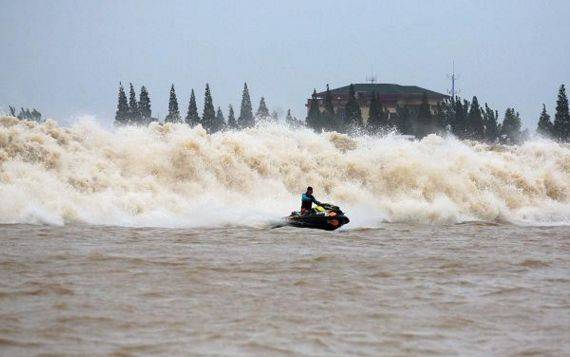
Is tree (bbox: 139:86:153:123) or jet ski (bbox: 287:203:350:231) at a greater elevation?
tree (bbox: 139:86:153:123)

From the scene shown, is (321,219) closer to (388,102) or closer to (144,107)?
(144,107)

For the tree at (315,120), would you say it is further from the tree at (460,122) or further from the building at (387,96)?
the building at (387,96)

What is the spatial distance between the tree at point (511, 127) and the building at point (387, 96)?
71.0 ft

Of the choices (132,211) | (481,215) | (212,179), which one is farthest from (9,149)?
A: (481,215)

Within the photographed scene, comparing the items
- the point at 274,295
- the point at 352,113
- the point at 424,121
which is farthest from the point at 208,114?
the point at 274,295

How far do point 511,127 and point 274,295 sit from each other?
316ft

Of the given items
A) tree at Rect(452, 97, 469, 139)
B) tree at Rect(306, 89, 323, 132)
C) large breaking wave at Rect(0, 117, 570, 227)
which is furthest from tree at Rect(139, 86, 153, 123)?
large breaking wave at Rect(0, 117, 570, 227)

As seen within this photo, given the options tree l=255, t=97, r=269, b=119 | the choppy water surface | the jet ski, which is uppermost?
tree l=255, t=97, r=269, b=119

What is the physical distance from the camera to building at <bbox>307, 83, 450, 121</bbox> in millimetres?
126188

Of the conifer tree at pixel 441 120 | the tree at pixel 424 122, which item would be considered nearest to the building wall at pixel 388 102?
the conifer tree at pixel 441 120

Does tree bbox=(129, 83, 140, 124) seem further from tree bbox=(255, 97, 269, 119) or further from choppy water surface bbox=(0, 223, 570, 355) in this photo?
choppy water surface bbox=(0, 223, 570, 355)

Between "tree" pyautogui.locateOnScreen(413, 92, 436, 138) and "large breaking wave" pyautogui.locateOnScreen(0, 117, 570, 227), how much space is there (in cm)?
5936

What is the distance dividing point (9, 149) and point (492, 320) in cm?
1858

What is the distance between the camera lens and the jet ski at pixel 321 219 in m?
21.8
